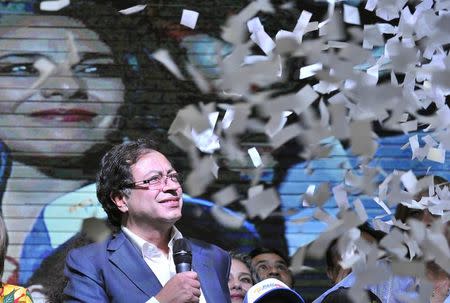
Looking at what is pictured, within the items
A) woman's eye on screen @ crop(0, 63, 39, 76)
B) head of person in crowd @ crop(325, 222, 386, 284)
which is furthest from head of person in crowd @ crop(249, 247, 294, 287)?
woman's eye on screen @ crop(0, 63, 39, 76)

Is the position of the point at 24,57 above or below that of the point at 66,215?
above

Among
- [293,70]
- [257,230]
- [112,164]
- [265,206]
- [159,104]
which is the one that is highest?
[265,206]

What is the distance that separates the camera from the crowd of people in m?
3.45

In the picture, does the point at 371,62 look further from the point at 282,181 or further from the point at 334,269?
the point at 282,181

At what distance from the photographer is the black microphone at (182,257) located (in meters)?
3.40

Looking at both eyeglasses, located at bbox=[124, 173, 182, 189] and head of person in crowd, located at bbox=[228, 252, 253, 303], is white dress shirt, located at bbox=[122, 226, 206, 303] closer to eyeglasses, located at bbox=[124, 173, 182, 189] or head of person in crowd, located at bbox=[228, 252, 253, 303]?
eyeglasses, located at bbox=[124, 173, 182, 189]

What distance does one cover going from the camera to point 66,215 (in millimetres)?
6547

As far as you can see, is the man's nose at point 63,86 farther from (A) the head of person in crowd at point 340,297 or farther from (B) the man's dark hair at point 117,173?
(A) the head of person in crowd at point 340,297

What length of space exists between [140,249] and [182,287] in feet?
1.18

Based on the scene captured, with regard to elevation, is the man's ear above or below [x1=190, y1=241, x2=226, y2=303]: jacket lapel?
above

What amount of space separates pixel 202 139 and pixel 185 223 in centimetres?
368

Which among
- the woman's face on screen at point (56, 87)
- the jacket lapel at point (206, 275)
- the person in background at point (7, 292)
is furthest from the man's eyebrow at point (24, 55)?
the jacket lapel at point (206, 275)

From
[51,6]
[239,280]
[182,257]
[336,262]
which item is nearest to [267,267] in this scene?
[239,280]

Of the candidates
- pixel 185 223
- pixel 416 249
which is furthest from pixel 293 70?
pixel 416 249
